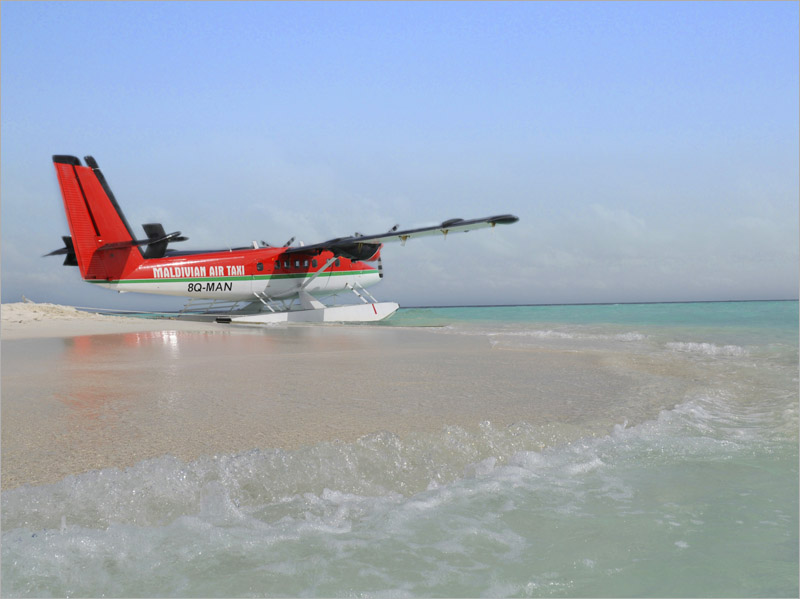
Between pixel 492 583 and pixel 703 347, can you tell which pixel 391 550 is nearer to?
pixel 492 583

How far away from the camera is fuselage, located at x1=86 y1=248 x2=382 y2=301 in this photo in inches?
672

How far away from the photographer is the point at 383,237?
1850 cm

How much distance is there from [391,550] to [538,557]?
0.50 metres

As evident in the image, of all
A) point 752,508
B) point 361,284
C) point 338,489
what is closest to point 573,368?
point 752,508

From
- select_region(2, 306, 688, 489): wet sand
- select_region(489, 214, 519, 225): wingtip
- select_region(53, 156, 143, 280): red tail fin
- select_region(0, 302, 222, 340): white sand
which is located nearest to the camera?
select_region(2, 306, 688, 489): wet sand

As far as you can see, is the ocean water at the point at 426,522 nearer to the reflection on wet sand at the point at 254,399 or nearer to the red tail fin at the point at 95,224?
the reflection on wet sand at the point at 254,399

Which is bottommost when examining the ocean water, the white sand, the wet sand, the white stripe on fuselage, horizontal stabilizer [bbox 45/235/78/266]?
the ocean water

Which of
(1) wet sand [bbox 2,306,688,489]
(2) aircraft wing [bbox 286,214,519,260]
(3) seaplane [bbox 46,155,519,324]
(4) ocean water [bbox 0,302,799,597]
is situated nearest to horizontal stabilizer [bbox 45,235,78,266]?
(3) seaplane [bbox 46,155,519,324]

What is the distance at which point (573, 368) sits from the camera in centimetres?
625

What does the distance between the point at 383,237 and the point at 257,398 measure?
14.6 meters

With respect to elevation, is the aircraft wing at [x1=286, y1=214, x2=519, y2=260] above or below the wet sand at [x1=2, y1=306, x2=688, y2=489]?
above

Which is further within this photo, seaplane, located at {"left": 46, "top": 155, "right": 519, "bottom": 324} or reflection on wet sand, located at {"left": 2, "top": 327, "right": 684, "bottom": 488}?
seaplane, located at {"left": 46, "top": 155, "right": 519, "bottom": 324}

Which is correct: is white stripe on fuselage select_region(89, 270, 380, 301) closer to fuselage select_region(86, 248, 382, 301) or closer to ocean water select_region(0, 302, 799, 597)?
fuselage select_region(86, 248, 382, 301)

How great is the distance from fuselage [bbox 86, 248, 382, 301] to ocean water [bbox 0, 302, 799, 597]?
52.9ft
